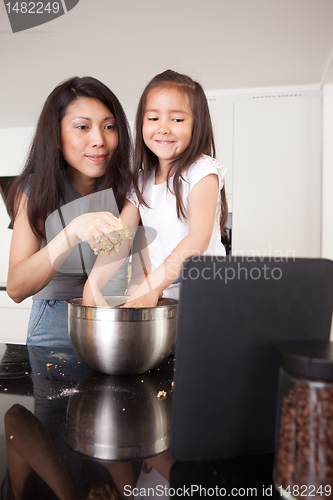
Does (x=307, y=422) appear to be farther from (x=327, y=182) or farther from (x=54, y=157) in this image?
(x=327, y=182)

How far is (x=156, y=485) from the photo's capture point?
0.40 m

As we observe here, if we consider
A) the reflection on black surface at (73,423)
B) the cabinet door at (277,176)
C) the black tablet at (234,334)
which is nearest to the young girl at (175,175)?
the reflection on black surface at (73,423)

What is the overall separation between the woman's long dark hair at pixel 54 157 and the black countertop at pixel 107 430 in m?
0.51

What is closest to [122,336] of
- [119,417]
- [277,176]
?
[119,417]

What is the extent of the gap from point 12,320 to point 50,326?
243 cm

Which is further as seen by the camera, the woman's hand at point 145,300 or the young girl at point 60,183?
the young girl at point 60,183

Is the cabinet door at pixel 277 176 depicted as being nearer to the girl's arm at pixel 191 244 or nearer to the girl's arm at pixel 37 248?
the girl's arm at pixel 191 244

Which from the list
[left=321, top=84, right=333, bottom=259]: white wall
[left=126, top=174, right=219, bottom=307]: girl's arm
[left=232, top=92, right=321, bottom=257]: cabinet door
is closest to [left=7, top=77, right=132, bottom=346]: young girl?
[left=126, top=174, right=219, bottom=307]: girl's arm

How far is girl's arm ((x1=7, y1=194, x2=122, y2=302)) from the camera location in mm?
923

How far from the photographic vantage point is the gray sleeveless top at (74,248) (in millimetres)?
1183

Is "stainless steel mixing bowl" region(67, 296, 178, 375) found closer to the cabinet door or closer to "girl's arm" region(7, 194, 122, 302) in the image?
"girl's arm" region(7, 194, 122, 302)

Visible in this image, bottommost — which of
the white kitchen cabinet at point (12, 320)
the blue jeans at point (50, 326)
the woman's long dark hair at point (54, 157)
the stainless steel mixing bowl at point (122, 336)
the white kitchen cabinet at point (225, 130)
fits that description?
the white kitchen cabinet at point (12, 320)

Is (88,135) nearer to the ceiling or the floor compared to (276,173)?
nearer to the floor

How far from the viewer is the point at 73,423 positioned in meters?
0.54
